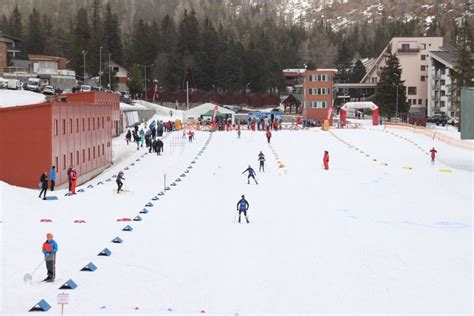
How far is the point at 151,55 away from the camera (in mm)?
118938

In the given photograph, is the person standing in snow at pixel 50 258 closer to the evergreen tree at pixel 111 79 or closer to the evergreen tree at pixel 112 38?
the evergreen tree at pixel 111 79

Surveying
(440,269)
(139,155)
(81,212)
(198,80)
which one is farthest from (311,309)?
(198,80)

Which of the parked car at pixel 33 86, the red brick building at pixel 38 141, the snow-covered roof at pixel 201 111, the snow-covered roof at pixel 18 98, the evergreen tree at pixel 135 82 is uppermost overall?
the evergreen tree at pixel 135 82

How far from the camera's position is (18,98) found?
52.2 metres

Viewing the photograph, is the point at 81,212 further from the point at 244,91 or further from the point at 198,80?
the point at 244,91

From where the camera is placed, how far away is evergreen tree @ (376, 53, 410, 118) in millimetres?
95812

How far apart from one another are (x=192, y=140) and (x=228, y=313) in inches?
1751

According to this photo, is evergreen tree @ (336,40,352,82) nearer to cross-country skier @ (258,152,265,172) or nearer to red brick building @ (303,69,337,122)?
red brick building @ (303,69,337,122)

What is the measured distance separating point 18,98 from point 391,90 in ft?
189

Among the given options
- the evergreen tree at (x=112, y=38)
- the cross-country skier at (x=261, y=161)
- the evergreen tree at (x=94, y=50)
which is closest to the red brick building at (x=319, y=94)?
the evergreen tree at (x=94, y=50)

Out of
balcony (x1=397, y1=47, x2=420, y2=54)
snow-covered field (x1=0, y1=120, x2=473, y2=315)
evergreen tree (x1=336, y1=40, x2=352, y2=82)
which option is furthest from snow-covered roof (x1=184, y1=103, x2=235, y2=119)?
evergreen tree (x1=336, y1=40, x2=352, y2=82)

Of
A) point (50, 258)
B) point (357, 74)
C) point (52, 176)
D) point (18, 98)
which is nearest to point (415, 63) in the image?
point (357, 74)

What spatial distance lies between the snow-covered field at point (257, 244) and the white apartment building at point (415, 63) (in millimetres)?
77410

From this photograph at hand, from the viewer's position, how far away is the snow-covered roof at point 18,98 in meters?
49.2
